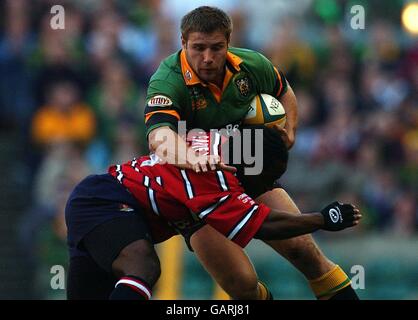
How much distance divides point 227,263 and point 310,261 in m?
0.55

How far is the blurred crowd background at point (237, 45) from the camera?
11.4 metres

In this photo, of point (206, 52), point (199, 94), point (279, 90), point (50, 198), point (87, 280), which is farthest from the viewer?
point (50, 198)

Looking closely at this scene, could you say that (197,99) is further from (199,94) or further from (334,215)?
(334,215)

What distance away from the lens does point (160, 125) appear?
21.7 feet

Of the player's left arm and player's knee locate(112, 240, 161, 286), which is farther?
the player's left arm

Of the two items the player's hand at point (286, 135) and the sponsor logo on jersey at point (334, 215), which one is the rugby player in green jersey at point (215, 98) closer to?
the player's hand at point (286, 135)

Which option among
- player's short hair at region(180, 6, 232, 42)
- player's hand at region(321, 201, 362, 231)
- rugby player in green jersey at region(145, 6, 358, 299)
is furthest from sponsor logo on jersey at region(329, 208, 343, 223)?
player's short hair at region(180, 6, 232, 42)

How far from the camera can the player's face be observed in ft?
22.0

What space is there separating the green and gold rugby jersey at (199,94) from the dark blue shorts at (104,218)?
52 cm

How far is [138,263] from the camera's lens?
6609 mm

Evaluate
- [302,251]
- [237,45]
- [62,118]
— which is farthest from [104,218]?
[237,45]

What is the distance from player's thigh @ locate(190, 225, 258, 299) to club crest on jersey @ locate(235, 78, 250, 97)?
2.78 ft

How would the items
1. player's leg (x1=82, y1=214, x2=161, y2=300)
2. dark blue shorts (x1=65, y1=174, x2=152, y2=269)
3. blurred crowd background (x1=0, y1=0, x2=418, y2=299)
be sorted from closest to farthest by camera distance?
player's leg (x1=82, y1=214, x2=161, y2=300) < dark blue shorts (x1=65, y1=174, x2=152, y2=269) < blurred crowd background (x1=0, y1=0, x2=418, y2=299)

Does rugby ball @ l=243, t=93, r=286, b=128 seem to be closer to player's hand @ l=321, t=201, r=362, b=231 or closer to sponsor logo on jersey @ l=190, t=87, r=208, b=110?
sponsor logo on jersey @ l=190, t=87, r=208, b=110
